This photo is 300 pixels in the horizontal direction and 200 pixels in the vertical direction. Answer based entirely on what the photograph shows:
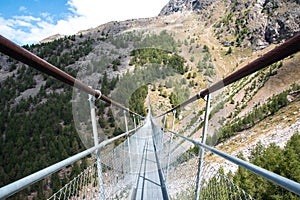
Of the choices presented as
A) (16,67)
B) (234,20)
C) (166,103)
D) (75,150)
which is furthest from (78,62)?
(234,20)

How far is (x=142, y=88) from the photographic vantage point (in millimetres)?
33062

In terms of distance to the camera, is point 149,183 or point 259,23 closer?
point 149,183

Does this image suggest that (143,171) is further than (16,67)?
No

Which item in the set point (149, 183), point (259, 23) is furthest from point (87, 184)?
point (259, 23)

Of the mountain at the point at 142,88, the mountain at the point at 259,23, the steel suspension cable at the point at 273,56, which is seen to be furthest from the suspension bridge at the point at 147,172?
the mountain at the point at 259,23

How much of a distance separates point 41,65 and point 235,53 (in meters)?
57.8

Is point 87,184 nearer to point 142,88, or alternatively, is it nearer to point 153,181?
point 153,181

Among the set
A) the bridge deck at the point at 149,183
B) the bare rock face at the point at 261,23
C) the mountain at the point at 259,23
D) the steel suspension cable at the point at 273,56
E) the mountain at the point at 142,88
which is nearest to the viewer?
the steel suspension cable at the point at 273,56

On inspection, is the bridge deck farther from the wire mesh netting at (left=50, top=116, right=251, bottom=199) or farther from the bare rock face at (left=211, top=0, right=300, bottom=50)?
the bare rock face at (left=211, top=0, right=300, bottom=50)

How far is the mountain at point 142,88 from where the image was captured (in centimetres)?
1728

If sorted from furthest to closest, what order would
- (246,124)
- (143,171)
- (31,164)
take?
(31,164)
(246,124)
(143,171)

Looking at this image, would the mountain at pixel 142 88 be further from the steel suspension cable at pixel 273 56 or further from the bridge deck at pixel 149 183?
the steel suspension cable at pixel 273 56

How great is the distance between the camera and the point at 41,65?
0.74 m

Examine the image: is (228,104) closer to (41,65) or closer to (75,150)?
(75,150)
